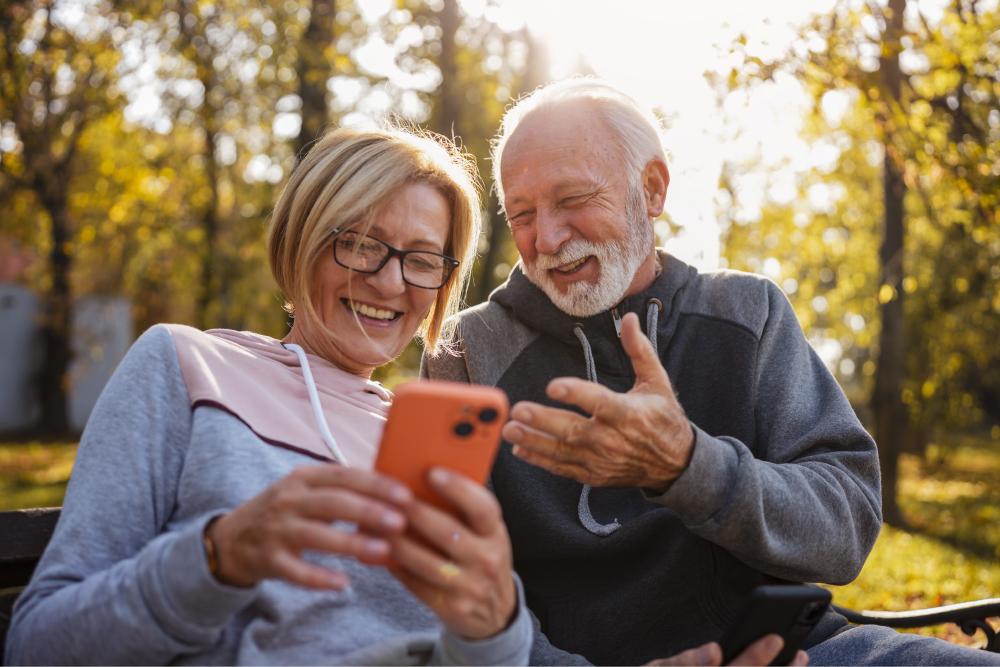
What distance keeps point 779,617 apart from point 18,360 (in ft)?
78.5

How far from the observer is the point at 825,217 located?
18078 millimetres

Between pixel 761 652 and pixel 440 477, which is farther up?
pixel 440 477

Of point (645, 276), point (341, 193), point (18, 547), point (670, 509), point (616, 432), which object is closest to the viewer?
point (616, 432)

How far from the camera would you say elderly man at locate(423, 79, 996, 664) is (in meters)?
2.17

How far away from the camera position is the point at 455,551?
4.77 feet

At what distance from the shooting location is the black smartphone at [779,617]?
2.00 meters

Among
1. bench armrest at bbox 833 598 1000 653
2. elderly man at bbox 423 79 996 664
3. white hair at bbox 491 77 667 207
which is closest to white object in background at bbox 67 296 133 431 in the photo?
white hair at bbox 491 77 667 207

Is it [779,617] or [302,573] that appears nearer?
[302,573]

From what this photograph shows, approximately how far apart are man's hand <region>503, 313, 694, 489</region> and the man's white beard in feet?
2.96

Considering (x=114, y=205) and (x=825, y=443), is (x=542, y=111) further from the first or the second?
(x=114, y=205)

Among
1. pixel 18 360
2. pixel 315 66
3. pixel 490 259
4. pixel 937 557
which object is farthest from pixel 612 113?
pixel 18 360

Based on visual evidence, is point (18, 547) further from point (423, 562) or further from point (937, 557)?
point (937, 557)

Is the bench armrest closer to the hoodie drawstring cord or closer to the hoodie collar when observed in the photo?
the hoodie drawstring cord

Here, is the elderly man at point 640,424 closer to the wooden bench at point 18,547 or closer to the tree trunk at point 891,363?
the wooden bench at point 18,547
